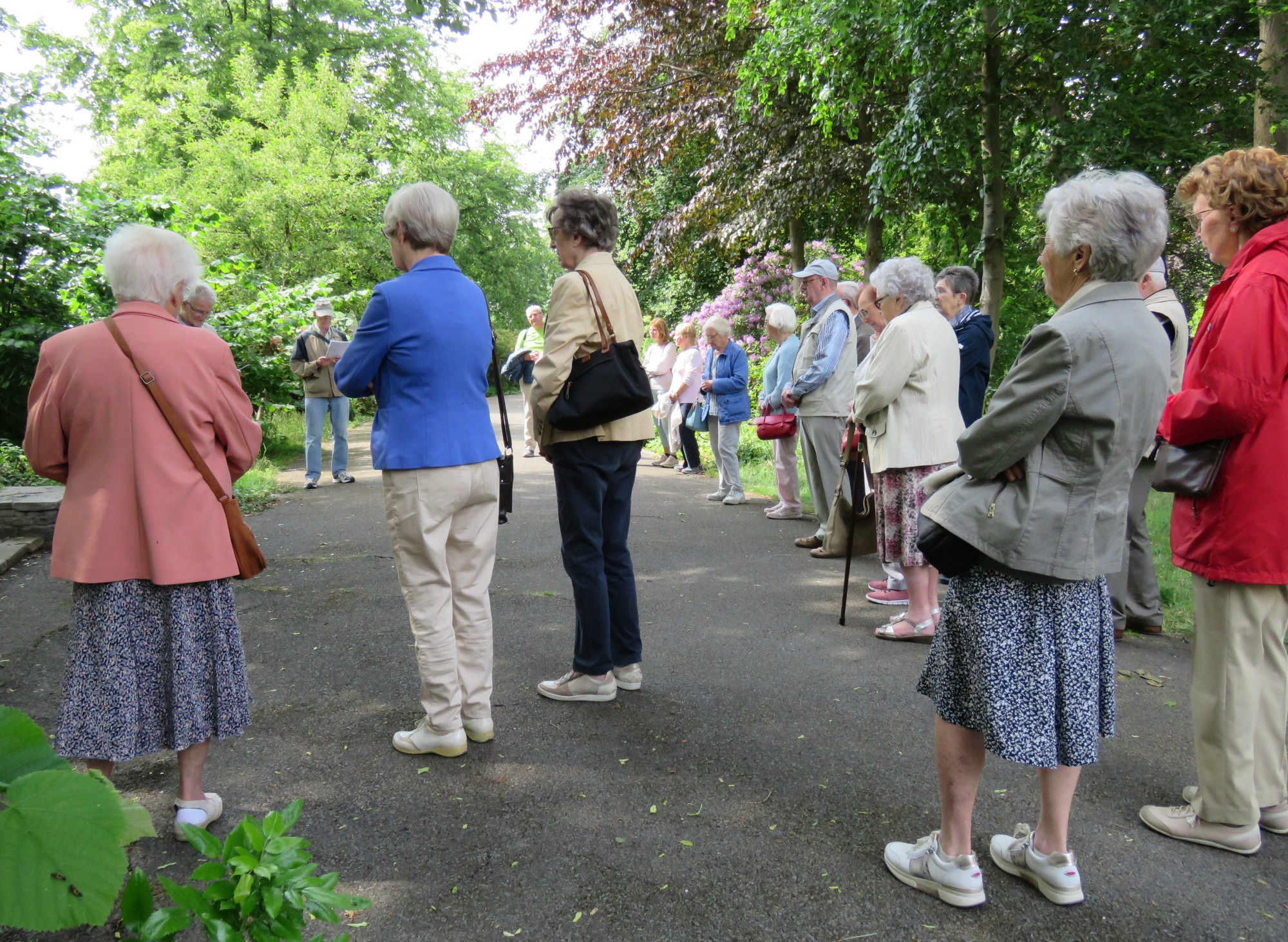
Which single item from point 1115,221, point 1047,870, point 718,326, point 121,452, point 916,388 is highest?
point 718,326

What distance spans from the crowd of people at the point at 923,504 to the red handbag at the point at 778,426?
4.12m

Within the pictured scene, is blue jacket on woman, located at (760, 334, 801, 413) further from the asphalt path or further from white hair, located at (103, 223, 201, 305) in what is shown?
white hair, located at (103, 223, 201, 305)

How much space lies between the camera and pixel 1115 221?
2416mm

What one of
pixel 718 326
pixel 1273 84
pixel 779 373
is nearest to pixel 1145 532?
pixel 779 373

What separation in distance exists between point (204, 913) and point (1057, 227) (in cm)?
248

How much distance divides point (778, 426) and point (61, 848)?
7506 millimetres

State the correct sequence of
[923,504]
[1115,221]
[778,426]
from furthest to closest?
[778,426] < [923,504] < [1115,221]

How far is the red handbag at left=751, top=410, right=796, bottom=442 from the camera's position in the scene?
816cm

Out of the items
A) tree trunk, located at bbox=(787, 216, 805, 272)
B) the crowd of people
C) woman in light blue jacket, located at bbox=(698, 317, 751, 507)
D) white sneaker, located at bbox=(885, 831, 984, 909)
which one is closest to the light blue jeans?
woman in light blue jacket, located at bbox=(698, 317, 751, 507)

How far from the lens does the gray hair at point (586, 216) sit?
3.99 m

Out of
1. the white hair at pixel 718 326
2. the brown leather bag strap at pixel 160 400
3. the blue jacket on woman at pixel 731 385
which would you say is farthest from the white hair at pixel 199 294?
the white hair at pixel 718 326

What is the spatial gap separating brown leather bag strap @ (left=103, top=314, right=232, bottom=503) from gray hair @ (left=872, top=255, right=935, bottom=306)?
347cm

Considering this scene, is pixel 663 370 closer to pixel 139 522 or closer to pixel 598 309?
pixel 598 309

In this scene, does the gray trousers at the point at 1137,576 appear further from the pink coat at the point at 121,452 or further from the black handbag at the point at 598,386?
the pink coat at the point at 121,452
